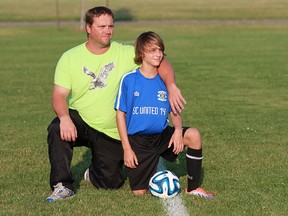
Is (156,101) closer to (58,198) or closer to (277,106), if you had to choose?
(58,198)

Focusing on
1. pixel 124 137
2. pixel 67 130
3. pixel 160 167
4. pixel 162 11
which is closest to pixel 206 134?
pixel 160 167

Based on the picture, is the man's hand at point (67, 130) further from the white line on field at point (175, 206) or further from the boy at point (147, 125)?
the white line on field at point (175, 206)

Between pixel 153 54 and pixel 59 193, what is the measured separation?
1.60 meters

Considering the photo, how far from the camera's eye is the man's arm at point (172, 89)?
6945mm

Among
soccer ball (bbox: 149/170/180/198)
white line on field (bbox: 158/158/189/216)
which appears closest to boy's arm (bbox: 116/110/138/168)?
soccer ball (bbox: 149/170/180/198)

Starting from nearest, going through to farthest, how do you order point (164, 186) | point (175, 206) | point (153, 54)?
point (175, 206) → point (164, 186) → point (153, 54)

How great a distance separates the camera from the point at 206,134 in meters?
10.6

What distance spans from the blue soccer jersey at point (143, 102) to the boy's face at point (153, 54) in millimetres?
195

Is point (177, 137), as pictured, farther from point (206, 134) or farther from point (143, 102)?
point (206, 134)

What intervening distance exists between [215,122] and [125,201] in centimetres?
530

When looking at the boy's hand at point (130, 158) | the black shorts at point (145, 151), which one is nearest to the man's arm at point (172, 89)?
the black shorts at point (145, 151)

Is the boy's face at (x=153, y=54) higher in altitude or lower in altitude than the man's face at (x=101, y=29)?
lower

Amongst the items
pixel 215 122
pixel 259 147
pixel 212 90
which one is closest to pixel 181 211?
pixel 259 147

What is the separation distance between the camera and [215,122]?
38.6 ft
